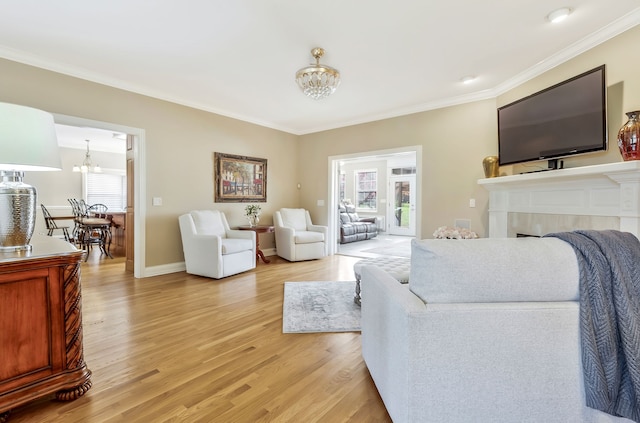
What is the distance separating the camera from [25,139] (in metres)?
1.47

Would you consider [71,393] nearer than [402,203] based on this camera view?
Yes

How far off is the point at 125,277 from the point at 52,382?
298cm

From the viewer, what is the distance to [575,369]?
1.12 metres

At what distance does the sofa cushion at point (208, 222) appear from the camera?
4.42m

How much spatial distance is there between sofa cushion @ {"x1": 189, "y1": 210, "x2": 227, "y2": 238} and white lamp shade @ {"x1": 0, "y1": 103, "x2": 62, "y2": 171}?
9.29 feet

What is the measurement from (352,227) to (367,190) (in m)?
3.12

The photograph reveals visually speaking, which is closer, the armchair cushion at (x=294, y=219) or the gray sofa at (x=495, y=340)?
the gray sofa at (x=495, y=340)

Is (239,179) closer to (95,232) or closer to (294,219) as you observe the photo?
(294,219)

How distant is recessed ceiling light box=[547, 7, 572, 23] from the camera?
2.38 metres

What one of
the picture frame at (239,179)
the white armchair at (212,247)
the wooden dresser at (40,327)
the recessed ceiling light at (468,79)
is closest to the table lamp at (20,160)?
the wooden dresser at (40,327)

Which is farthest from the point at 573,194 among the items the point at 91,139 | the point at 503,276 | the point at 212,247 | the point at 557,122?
the point at 91,139

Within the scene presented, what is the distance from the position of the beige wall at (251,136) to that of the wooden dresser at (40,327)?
2.76 m

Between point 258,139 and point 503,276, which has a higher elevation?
point 258,139

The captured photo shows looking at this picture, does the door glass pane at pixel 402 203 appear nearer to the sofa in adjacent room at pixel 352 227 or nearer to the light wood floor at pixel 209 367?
the sofa in adjacent room at pixel 352 227
